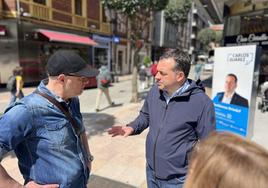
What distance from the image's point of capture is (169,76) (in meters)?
2.20

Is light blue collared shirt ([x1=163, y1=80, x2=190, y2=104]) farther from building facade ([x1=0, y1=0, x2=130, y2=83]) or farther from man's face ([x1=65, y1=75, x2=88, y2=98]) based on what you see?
building facade ([x1=0, y1=0, x2=130, y2=83])

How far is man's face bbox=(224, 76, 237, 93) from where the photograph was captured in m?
4.57

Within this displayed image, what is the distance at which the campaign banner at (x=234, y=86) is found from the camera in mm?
4296

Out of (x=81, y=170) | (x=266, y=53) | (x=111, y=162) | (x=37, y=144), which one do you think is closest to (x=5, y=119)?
(x=37, y=144)

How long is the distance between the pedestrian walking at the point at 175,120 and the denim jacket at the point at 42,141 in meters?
0.71

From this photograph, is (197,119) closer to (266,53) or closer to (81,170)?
(81,170)

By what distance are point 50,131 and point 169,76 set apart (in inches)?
42.8

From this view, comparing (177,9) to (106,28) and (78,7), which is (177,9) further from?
(78,7)

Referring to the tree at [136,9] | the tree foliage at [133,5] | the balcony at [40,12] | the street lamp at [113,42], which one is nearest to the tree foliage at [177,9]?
the street lamp at [113,42]

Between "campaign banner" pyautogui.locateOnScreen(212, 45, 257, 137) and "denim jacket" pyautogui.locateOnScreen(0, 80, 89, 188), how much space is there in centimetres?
309

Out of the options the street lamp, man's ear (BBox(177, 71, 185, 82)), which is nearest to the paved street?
man's ear (BBox(177, 71, 185, 82))

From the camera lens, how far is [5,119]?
1.52m

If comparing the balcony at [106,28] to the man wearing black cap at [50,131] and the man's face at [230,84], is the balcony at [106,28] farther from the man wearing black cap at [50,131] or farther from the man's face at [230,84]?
the man wearing black cap at [50,131]

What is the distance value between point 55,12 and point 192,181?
17811mm
